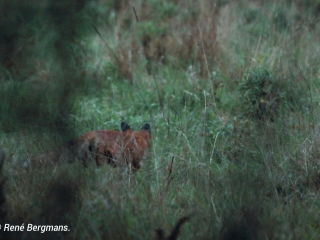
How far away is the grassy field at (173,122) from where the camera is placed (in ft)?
9.53

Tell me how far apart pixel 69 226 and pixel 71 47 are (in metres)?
0.88

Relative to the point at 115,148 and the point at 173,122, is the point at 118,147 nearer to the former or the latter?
the point at 115,148

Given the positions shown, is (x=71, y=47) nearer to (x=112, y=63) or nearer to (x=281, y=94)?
(x=281, y=94)

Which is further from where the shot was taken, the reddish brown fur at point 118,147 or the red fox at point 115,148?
the reddish brown fur at point 118,147

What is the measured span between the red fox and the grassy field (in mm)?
85

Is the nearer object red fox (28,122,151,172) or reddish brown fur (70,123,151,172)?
red fox (28,122,151,172)

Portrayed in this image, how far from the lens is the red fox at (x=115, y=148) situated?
348 centimetres

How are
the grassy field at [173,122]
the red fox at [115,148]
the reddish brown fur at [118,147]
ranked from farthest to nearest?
the reddish brown fur at [118,147] → the red fox at [115,148] → the grassy field at [173,122]

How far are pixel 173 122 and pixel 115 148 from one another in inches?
50.8

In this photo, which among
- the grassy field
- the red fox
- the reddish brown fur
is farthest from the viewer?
the reddish brown fur

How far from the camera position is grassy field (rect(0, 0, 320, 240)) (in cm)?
291

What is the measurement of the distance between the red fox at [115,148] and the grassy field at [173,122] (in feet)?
0.28

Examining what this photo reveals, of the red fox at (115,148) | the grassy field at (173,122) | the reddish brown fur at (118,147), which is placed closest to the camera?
Result: the grassy field at (173,122)

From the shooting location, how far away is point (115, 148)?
4.17 metres
